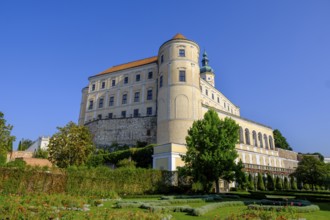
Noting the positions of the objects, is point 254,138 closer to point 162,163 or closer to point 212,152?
point 162,163

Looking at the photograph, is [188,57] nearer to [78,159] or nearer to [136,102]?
[136,102]

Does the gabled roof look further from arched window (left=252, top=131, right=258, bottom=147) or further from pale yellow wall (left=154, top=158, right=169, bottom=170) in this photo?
arched window (left=252, top=131, right=258, bottom=147)

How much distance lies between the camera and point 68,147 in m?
32.4

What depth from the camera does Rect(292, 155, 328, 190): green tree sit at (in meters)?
42.1

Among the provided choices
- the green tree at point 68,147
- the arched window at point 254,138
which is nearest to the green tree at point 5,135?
the green tree at point 68,147

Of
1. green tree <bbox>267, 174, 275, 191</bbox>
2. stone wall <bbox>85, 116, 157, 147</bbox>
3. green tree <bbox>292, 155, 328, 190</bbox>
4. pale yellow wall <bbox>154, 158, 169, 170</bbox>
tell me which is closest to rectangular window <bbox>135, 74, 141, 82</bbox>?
stone wall <bbox>85, 116, 157, 147</bbox>

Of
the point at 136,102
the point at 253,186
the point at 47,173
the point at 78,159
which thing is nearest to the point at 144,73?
the point at 136,102

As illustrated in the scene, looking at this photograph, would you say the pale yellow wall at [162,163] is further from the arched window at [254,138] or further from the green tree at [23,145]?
the green tree at [23,145]

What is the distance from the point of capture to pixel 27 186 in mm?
18141

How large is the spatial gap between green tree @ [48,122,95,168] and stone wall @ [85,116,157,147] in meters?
11.1

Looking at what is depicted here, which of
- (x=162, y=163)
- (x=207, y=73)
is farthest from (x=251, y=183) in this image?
(x=207, y=73)

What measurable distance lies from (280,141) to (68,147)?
66.9 m

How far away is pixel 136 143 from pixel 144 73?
1582cm

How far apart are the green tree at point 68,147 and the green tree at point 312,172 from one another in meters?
36.5
